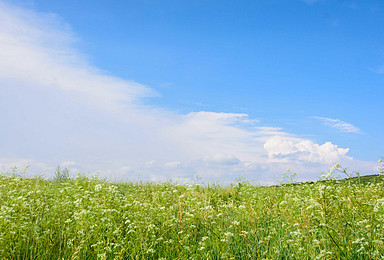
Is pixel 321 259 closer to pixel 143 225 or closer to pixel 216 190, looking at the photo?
pixel 143 225

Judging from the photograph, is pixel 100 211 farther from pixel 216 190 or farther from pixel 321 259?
pixel 216 190

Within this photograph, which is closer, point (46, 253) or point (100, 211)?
point (46, 253)

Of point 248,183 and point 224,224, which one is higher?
point 248,183

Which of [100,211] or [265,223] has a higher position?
[100,211]

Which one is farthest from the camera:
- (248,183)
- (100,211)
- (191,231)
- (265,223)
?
(248,183)

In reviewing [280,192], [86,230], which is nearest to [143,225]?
[86,230]

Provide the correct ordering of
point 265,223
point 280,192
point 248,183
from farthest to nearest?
point 248,183
point 280,192
point 265,223

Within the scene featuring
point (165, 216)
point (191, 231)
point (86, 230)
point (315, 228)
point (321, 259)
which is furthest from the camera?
point (165, 216)

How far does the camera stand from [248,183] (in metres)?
12.2

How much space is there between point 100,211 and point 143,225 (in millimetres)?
933

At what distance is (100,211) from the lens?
212 inches

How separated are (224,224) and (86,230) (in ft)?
8.80

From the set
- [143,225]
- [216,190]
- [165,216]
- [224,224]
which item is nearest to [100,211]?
[143,225]

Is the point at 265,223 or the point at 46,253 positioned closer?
the point at 46,253
